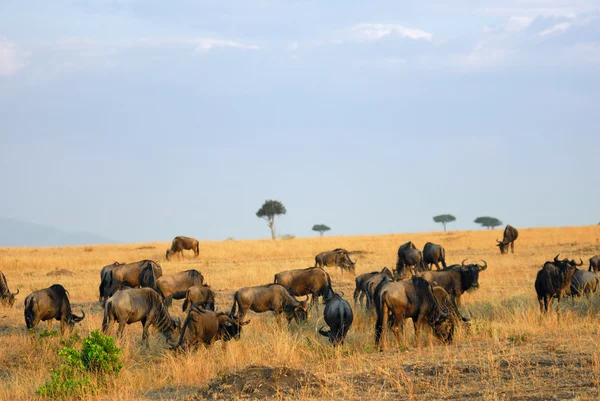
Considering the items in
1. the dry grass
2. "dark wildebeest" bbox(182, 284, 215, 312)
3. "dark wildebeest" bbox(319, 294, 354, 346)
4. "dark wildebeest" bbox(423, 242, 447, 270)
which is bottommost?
the dry grass

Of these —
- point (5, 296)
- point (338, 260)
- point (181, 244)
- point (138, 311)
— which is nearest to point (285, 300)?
point (138, 311)

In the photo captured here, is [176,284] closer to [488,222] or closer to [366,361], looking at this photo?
[366,361]

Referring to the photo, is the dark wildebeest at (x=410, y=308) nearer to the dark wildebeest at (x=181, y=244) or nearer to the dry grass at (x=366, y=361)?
the dry grass at (x=366, y=361)

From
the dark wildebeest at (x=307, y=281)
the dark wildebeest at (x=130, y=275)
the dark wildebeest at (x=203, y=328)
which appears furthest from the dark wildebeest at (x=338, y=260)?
the dark wildebeest at (x=203, y=328)

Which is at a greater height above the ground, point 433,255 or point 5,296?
point 433,255

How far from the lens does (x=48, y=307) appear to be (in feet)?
39.2

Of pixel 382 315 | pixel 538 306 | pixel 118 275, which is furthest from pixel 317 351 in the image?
pixel 118 275

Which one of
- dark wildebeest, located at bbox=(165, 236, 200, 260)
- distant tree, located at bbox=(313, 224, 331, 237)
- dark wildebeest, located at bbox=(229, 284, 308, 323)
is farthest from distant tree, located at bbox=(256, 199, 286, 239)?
dark wildebeest, located at bbox=(229, 284, 308, 323)

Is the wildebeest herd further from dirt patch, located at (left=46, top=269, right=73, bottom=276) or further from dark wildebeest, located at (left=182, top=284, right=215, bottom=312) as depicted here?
dirt patch, located at (left=46, top=269, right=73, bottom=276)

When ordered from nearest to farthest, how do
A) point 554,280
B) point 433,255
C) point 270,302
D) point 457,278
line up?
point 554,280 < point 270,302 < point 457,278 < point 433,255

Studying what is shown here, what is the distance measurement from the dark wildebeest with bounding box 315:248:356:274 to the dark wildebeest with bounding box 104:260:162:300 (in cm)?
593

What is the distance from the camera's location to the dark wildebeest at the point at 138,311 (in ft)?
36.3

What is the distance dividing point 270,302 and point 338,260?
8362mm

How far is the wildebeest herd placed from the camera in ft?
33.4
